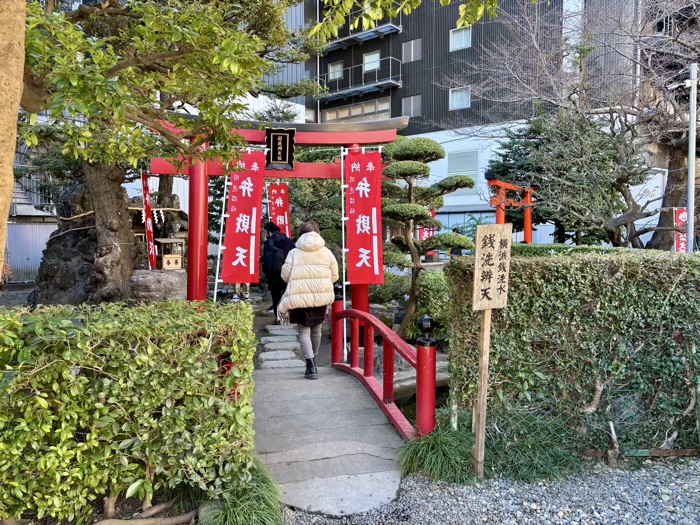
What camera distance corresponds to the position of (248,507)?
112 inches

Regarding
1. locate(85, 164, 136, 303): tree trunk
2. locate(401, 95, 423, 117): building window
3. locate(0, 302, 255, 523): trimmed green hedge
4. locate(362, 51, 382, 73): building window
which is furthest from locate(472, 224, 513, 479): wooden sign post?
locate(362, 51, 382, 73): building window

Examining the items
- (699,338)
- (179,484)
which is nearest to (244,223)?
(179,484)

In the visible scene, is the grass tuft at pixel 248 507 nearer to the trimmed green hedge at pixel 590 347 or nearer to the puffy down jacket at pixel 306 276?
the trimmed green hedge at pixel 590 347

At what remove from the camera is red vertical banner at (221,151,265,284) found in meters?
7.72

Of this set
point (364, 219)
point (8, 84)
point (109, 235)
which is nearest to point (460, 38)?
point (364, 219)

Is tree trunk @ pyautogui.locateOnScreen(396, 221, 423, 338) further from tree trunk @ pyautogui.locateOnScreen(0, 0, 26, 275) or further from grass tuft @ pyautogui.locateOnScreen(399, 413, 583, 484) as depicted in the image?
tree trunk @ pyautogui.locateOnScreen(0, 0, 26, 275)

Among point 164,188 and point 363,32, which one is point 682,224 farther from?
point 363,32

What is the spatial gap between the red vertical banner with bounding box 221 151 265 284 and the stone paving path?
8.40ft

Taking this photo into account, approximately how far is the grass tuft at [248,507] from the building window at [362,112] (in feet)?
84.3

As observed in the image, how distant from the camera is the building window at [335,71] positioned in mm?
29466

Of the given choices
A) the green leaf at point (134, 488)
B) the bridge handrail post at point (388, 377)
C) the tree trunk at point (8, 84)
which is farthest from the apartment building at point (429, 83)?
the green leaf at point (134, 488)

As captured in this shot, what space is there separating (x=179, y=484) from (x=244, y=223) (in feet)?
17.3

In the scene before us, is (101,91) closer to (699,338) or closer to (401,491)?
(401,491)

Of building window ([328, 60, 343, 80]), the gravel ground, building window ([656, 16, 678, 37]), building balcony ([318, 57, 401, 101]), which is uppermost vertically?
building window ([328, 60, 343, 80])
